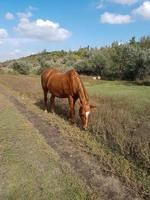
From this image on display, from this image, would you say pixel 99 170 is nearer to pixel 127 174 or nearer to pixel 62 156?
pixel 127 174

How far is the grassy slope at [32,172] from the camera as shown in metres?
5.48

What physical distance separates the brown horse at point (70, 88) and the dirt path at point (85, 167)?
3.31ft

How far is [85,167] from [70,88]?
5355 millimetres

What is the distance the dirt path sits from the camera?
5625mm

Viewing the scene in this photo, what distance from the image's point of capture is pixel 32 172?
6406mm

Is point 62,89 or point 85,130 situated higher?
point 62,89

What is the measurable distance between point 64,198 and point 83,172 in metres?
1.26

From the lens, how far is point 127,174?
629 centimetres

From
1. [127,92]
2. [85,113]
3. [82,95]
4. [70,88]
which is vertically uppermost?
[70,88]

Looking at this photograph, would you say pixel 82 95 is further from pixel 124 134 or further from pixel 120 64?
pixel 120 64

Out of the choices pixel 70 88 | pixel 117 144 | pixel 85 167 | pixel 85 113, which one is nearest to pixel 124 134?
pixel 117 144

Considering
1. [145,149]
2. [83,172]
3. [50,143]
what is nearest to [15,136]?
[50,143]

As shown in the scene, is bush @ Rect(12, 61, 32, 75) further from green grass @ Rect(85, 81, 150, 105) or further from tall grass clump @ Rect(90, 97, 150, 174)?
tall grass clump @ Rect(90, 97, 150, 174)

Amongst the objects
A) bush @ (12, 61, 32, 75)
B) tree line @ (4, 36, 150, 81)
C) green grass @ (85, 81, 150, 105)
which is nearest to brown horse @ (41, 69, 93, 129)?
green grass @ (85, 81, 150, 105)
